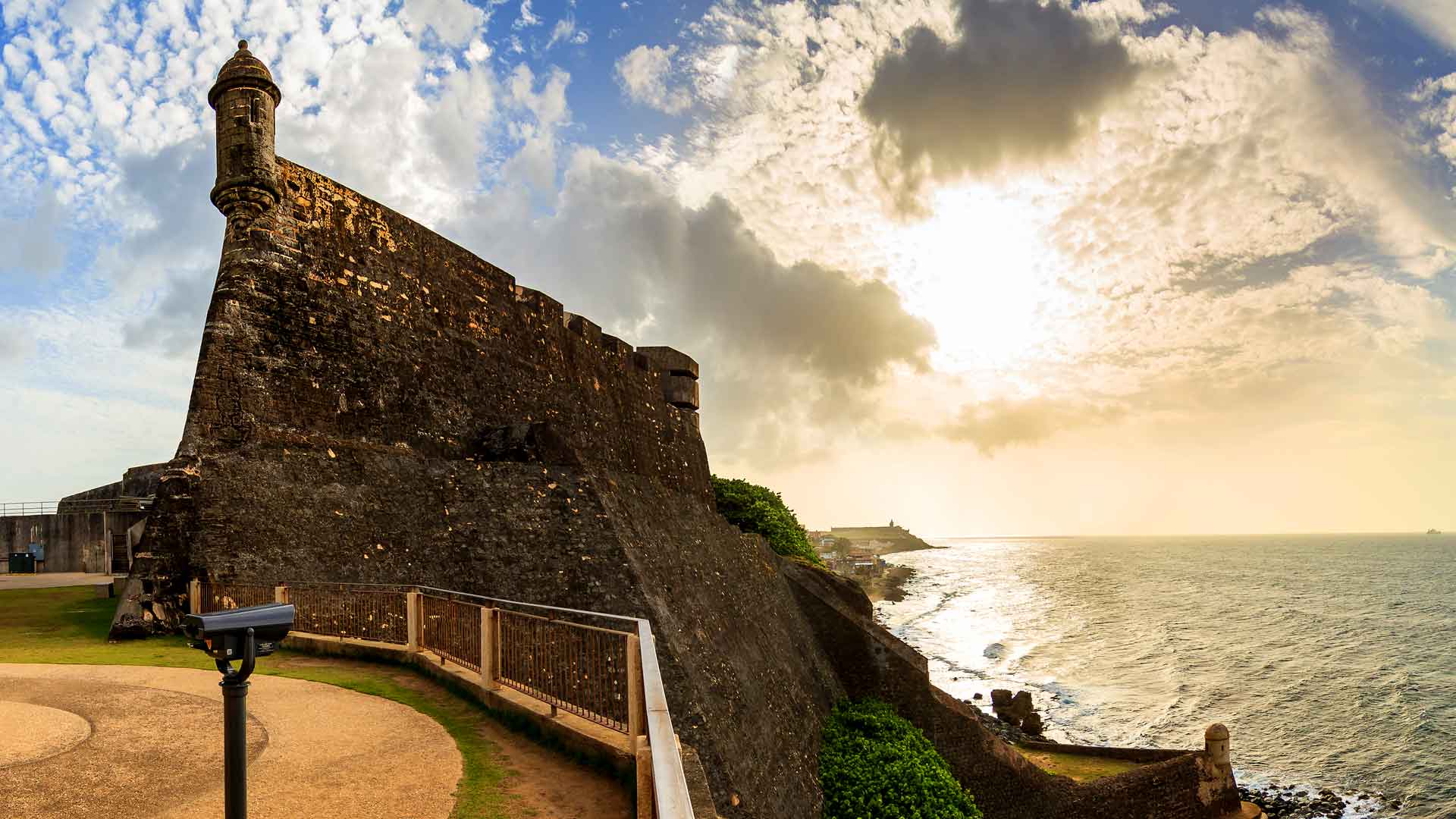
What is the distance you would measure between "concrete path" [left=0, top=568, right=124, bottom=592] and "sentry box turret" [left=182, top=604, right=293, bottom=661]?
78.9 ft

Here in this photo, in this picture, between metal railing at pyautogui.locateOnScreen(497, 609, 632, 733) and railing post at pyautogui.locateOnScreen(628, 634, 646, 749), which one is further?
metal railing at pyautogui.locateOnScreen(497, 609, 632, 733)

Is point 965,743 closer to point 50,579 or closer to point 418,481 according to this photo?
point 418,481

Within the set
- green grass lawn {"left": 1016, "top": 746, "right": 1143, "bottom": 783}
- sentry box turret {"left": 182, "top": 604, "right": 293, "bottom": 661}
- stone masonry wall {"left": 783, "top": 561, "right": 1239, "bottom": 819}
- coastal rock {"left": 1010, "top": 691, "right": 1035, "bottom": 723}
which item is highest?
sentry box turret {"left": 182, "top": 604, "right": 293, "bottom": 661}

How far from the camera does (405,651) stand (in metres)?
11.1

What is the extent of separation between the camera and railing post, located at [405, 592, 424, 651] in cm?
1098

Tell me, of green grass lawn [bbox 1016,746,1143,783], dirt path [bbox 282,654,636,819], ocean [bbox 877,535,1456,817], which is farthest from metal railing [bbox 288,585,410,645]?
ocean [bbox 877,535,1456,817]

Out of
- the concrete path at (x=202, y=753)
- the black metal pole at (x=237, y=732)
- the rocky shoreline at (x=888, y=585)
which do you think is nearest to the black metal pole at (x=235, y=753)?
the black metal pole at (x=237, y=732)

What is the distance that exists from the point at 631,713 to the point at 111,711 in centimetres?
606

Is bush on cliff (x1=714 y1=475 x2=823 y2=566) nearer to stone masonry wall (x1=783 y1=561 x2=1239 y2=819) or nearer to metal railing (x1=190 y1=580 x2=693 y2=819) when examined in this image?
→ stone masonry wall (x1=783 y1=561 x2=1239 y2=819)

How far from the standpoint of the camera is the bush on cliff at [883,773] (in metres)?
17.4

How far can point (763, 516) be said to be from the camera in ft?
105

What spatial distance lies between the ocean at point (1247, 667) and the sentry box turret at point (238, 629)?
40.7 metres

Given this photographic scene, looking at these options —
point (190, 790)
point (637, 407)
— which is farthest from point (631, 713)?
point (637, 407)

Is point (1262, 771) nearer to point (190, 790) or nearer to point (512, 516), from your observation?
point (512, 516)
